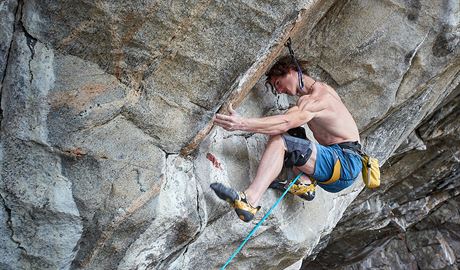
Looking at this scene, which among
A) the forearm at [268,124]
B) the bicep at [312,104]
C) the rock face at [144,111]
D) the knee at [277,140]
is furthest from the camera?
the bicep at [312,104]

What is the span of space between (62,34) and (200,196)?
5.50ft

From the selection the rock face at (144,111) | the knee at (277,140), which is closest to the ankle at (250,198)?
the rock face at (144,111)

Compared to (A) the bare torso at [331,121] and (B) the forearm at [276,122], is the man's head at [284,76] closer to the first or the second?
(A) the bare torso at [331,121]

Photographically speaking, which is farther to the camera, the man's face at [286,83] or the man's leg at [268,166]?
the man's face at [286,83]

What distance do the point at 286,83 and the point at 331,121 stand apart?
0.54m

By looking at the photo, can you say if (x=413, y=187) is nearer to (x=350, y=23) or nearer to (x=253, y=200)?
(x=350, y=23)

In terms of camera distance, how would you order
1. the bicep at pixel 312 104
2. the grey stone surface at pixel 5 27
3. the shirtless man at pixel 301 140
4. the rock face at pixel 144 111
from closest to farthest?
the grey stone surface at pixel 5 27
the rock face at pixel 144 111
the shirtless man at pixel 301 140
the bicep at pixel 312 104

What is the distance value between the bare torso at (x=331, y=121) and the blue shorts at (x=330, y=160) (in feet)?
0.34

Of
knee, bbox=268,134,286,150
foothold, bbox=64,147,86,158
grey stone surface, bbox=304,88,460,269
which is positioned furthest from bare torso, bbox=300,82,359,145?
grey stone surface, bbox=304,88,460,269

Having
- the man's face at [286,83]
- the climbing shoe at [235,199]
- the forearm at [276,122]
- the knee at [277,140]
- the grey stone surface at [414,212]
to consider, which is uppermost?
the man's face at [286,83]

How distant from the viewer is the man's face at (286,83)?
4.98 meters

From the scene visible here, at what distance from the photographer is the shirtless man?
4.38 meters

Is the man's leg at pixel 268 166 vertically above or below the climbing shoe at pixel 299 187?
above

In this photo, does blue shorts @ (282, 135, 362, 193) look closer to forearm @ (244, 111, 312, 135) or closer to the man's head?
forearm @ (244, 111, 312, 135)
